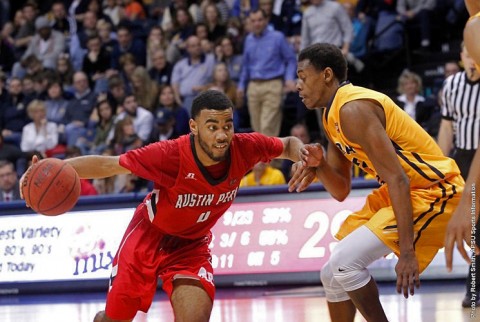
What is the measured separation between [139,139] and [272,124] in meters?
1.85

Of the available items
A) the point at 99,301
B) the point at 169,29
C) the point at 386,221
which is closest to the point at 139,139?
the point at 169,29

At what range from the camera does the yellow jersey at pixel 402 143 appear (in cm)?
488

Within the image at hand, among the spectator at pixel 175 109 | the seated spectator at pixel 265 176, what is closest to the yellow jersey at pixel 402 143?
the seated spectator at pixel 265 176

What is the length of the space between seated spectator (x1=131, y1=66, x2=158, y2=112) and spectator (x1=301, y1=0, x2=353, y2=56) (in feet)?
8.40

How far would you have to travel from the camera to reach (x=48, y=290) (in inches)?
393

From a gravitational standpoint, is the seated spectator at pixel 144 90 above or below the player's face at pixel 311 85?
below

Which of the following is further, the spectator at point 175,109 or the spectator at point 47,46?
the spectator at point 47,46

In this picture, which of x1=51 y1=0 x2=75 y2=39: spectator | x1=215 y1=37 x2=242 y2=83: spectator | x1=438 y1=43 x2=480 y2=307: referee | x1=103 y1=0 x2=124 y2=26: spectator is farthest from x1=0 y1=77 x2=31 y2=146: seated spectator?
x1=438 y1=43 x2=480 y2=307: referee

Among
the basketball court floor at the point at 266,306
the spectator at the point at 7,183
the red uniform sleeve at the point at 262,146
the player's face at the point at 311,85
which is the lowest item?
the basketball court floor at the point at 266,306

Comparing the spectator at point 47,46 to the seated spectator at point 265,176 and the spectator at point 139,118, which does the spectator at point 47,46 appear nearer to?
the spectator at point 139,118

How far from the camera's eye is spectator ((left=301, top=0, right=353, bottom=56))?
11.9m

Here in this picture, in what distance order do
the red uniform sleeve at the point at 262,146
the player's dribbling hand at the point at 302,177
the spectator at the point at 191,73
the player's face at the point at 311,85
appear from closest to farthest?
the player's face at the point at 311,85
the player's dribbling hand at the point at 302,177
the red uniform sleeve at the point at 262,146
the spectator at the point at 191,73

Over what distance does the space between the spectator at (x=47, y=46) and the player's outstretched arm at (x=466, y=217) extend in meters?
12.9

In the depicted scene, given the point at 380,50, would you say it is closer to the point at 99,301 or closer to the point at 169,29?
the point at 169,29
